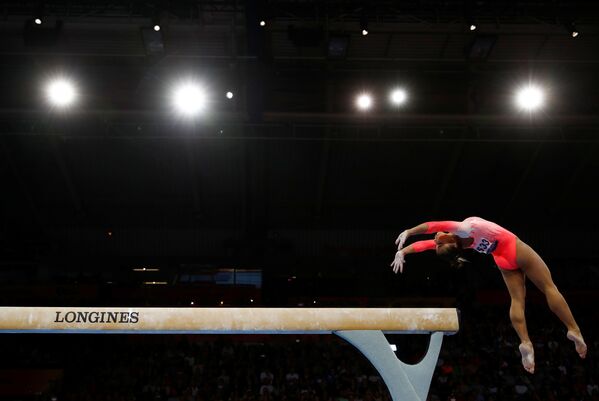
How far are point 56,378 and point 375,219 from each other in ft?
33.1

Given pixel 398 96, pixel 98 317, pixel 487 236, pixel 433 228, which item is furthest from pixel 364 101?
pixel 98 317

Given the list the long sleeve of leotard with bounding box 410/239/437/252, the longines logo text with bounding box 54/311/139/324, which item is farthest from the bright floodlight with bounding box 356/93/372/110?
the longines logo text with bounding box 54/311/139/324

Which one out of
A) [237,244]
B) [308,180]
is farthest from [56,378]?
[308,180]

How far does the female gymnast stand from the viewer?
509 cm

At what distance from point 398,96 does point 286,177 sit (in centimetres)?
431

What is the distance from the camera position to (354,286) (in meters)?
18.6

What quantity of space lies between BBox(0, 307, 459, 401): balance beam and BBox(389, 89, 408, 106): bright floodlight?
10.6 metres

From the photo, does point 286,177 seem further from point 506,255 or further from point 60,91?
point 506,255

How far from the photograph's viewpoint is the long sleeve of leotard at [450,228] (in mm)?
5184

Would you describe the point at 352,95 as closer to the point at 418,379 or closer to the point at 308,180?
the point at 308,180

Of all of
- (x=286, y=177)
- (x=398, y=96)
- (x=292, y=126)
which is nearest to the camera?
(x=398, y=96)

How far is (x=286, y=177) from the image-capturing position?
17.7 m

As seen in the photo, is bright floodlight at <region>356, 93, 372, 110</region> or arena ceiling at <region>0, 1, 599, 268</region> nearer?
arena ceiling at <region>0, 1, 599, 268</region>

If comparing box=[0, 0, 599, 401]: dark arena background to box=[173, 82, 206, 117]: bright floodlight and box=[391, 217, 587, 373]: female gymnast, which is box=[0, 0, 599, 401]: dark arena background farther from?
box=[391, 217, 587, 373]: female gymnast
